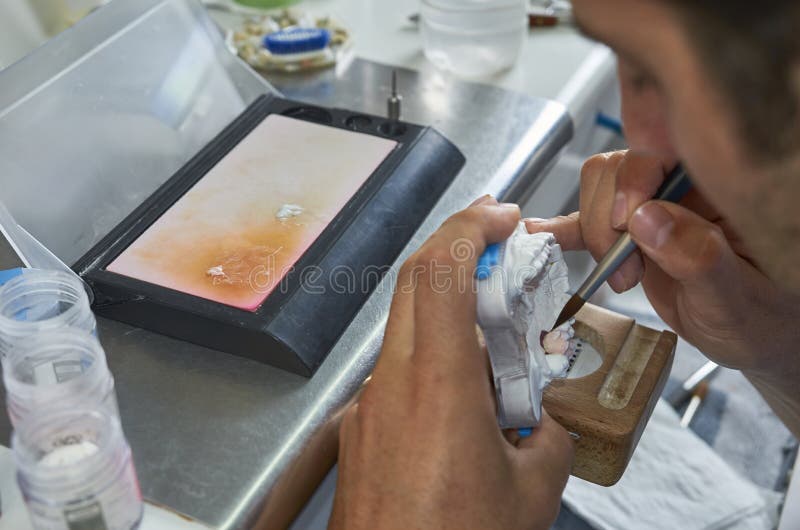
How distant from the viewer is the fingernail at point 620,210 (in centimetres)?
74

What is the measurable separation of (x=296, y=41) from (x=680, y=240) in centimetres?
60

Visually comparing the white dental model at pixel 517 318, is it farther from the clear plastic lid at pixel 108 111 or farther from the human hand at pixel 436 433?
the clear plastic lid at pixel 108 111

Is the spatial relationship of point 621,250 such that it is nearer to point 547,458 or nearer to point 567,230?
point 567,230

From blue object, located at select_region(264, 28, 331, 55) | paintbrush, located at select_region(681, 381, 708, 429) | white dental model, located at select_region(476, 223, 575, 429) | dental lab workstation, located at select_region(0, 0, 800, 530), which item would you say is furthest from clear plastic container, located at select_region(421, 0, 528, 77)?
paintbrush, located at select_region(681, 381, 708, 429)

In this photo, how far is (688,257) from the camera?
2.28 ft

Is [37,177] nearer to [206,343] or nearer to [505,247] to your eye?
[206,343]

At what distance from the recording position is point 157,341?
2.39 ft

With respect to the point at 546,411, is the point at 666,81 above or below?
above

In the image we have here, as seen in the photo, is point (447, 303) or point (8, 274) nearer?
point (447, 303)

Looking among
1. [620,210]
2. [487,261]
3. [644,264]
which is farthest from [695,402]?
[487,261]

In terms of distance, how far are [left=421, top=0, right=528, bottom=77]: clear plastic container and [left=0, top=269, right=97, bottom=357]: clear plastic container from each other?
2.05ft

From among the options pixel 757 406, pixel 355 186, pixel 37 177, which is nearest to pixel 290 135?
pixel 355 186

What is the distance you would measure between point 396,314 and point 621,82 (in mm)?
221

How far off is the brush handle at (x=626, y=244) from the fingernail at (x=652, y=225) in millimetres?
16
